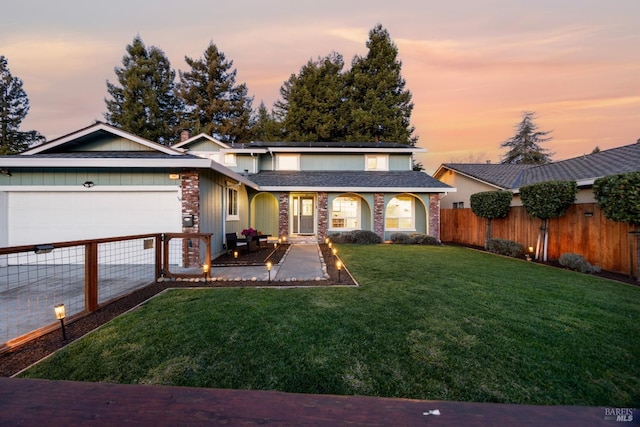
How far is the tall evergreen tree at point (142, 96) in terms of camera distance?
25.3m

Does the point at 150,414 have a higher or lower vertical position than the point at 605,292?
higher

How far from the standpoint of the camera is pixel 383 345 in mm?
3176

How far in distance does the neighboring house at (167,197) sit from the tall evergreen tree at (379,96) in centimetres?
1020

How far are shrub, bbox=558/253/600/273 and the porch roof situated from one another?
610 centimetres

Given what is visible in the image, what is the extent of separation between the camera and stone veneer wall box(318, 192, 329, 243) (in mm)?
13422

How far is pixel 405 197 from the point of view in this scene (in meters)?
14.4

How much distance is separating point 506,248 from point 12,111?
4264 cm

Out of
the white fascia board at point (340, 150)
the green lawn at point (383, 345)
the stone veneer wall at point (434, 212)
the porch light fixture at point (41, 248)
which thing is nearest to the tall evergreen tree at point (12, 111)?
the white fascia board at point (340, 150)

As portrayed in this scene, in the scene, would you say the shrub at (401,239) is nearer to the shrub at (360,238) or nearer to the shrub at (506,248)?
the shrub at (360,238)

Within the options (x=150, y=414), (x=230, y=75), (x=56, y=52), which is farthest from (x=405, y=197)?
(x=230, y=75)

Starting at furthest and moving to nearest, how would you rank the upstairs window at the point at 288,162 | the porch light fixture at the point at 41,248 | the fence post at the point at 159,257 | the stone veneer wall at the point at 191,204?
the upstairs window at the point at 288,162
the stone veneer wall at the point at 191,204
the fence post at the point at 159,257
the porch light fixture at the point at 41,248

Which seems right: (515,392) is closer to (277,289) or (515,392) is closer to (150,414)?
(150,414)

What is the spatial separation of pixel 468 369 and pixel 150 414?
301 cm

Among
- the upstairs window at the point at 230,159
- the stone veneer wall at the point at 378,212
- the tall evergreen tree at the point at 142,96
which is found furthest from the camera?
the tall evergreen tree at the point at 142,96
